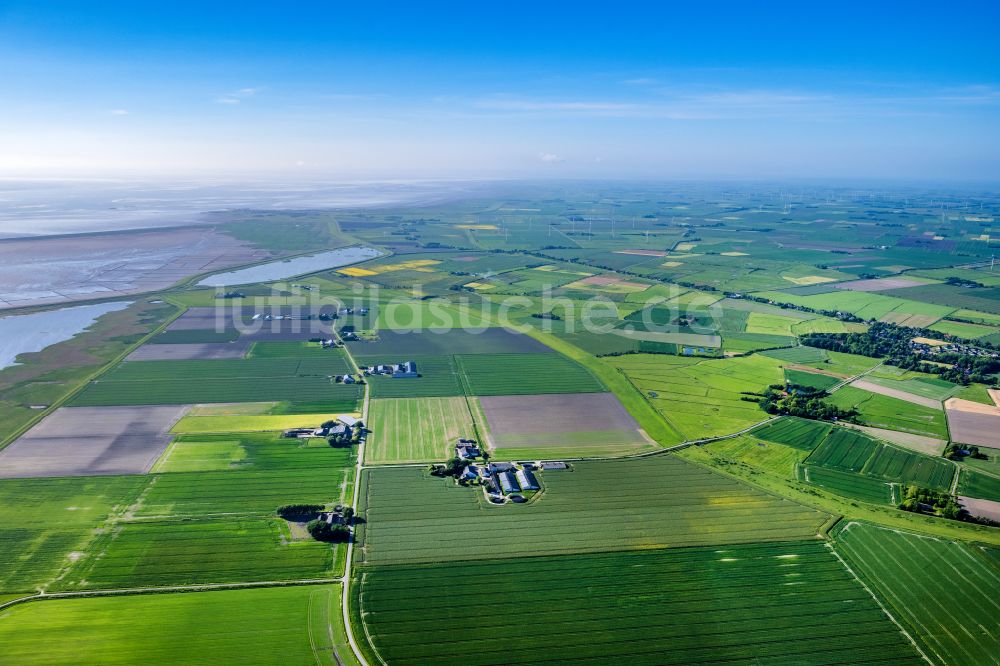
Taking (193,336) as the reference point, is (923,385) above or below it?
below

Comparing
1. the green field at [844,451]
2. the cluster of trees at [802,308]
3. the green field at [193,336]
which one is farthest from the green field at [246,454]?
the cluster of trees at [802,308]

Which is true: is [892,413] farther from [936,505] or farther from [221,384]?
[221,384]

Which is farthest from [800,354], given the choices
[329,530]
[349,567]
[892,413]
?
[349,567]

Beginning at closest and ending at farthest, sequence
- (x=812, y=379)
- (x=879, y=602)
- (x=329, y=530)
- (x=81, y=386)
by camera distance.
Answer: (x=879, y=602) → (x=329, y=530) → (x=81, y=386) → (x=812, y=379)

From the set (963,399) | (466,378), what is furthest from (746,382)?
(466,378)

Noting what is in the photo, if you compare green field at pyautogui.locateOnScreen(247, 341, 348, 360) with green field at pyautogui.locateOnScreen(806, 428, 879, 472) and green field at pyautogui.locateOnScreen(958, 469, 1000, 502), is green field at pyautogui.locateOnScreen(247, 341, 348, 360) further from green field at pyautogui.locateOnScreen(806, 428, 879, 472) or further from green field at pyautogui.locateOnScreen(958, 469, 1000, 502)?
green field at pyautogui.locateOnScreen(958, 469, 1000, 502)

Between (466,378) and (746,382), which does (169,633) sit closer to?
(466,378)

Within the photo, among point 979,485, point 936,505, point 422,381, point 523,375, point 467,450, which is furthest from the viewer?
point 523,375
